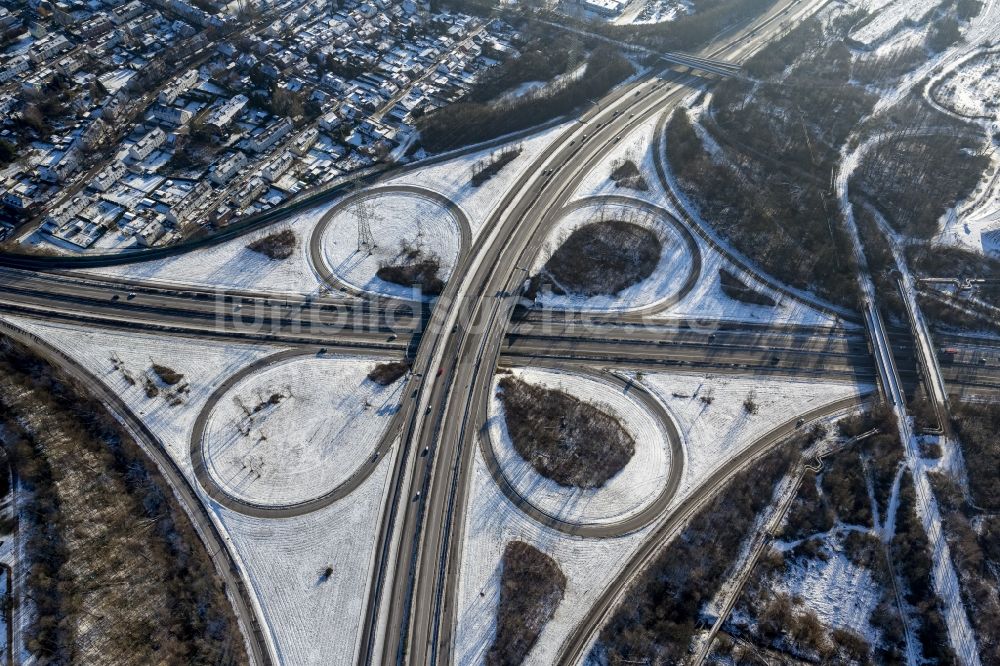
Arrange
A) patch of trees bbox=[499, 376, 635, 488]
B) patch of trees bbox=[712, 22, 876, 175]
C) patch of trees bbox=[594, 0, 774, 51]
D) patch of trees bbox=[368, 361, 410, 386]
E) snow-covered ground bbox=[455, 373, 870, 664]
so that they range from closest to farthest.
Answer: snow-covered ground bbox=[455, 373, 870, 664] → patch of trees bbox=[499, 376, 635, 488] → patch of trees bbox=[368, 361, 410, 386] → patch of trees bbox=[712, 22, 876, 175] → patch of trees bbox=[594, 0, 774, 51]

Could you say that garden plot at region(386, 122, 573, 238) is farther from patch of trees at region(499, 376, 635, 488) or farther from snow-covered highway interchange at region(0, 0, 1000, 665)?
patch of trees at region(499, 376, 635, 488)

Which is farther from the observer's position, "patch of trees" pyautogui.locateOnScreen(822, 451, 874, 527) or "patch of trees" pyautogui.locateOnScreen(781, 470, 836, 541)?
"patch of trees" pyautogui.locateOnScreen(822, 451, 874, 527)

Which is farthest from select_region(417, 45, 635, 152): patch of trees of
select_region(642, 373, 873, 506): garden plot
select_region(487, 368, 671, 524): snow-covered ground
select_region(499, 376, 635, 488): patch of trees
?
select_region(642, 373, 873, 506): garden plot

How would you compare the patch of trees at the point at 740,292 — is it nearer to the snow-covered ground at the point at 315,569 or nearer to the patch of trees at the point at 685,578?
the patch of trees at the point at 685,578

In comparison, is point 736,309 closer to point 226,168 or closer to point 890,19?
point 226,168

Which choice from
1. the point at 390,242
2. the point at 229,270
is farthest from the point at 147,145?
the point at 390,242

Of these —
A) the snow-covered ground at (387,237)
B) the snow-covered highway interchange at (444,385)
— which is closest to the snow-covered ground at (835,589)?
the snow-covered highway interchange at (444,385)
